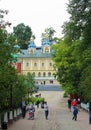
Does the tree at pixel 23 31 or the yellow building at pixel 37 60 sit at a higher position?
the tree at pixel 23 31

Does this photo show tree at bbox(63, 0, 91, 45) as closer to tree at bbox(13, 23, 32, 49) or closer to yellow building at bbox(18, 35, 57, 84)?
yellow building at bbox(18, 35, 57, 84)

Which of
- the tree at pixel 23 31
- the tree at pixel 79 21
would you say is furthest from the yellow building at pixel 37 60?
the tree at pixel 79 21

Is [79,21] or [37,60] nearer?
[79,21]

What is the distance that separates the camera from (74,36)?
44.3 m

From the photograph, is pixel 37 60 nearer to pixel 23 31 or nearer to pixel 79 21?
pixel 23 31

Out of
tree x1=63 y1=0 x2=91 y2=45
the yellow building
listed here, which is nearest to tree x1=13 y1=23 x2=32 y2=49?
the yellow building

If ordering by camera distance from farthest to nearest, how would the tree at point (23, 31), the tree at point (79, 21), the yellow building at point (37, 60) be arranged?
1. the tree at point (23, 31)
2. the yellow building at point (37, 60)
3. the tree at point (79, 21)

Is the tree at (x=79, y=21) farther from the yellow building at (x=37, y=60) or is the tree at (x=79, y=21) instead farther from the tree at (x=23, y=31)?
the tree at (x=23, y=31)

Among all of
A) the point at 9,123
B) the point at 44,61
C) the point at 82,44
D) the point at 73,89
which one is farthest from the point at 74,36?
the point at 44,61

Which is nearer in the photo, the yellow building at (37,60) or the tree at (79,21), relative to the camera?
the tree at (79,21)

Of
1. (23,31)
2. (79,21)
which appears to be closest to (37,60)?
(23,31)

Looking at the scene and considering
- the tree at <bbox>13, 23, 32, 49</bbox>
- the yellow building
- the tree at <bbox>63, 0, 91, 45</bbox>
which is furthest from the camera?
the tree at <bbox>13, 23, 32, 49</bbox>

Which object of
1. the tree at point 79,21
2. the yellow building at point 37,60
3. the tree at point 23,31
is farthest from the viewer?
the tree at point 23,31

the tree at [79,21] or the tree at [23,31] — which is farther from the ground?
the tree at [23,31]
